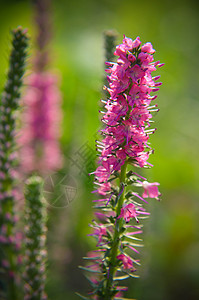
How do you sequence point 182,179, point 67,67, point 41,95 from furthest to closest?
point 67,67 < point 182,179 < point 41,95

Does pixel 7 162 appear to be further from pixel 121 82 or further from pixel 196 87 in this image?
pixel 196 87

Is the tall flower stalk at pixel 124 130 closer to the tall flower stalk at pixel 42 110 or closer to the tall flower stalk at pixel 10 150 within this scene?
the tall flower stalk at pixel 10 150

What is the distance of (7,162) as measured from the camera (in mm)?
1200

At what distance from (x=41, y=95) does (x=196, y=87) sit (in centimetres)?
274

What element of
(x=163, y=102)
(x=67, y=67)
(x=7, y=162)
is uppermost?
(x=67, y=67)

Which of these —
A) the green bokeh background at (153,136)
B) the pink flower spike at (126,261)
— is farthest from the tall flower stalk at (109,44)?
the pink flower spike at (126,261)

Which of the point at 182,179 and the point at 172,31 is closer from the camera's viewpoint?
the point at 182,179

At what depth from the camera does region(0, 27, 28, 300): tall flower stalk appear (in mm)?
1175

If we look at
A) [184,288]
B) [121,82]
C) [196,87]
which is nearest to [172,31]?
[196,87]

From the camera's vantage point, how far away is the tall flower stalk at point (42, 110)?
2.09m

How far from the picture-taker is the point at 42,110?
7.11 ft

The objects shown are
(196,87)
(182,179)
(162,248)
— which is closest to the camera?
(162,248)

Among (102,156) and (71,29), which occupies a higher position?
(71,29)

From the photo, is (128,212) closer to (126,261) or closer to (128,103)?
(126,261)
